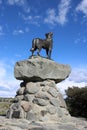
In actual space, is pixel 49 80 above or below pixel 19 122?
above

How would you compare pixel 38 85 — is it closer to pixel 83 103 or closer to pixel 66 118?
pixel 66 118

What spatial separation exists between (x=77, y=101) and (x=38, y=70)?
5.23 m

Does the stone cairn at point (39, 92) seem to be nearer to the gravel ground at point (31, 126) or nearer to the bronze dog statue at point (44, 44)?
the bronze dog statue at point (44, 44)

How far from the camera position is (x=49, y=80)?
38.2ft

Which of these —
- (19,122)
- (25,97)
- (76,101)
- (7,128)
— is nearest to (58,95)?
(25,97)

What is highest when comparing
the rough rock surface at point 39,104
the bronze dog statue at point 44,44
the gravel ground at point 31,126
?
the bronze dog statue at point 44,44

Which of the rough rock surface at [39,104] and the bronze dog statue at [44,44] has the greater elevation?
the bronze dog statue at [44,44]

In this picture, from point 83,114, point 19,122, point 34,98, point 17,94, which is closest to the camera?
point 19,122

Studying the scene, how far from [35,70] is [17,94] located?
1.34m

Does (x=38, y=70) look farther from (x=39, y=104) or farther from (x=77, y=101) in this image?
(x=77, y=101)

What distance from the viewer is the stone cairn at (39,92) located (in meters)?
10.7

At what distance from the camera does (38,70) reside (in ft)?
37.3

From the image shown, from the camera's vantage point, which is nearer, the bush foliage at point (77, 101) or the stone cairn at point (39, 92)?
the stone cairn at point (39, 92)

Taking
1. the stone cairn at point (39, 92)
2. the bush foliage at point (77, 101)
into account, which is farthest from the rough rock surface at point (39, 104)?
the bush foliage at point (77, 101)
